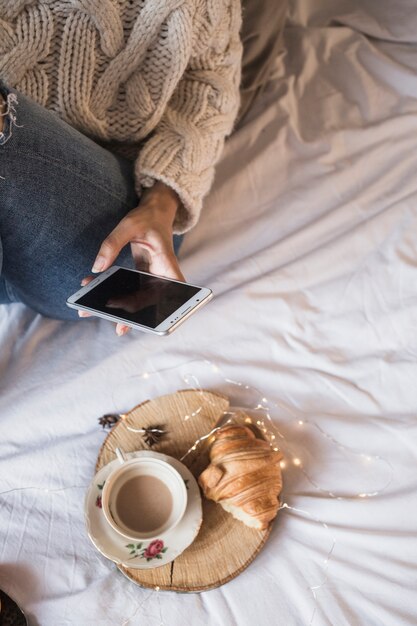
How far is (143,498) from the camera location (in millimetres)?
659

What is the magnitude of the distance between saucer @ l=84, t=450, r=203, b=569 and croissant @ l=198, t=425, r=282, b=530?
2 centimetres

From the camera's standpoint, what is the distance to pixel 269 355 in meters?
0.85

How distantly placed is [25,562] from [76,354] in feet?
0.98

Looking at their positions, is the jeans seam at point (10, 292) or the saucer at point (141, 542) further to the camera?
the jeans seam at point (10, 292)

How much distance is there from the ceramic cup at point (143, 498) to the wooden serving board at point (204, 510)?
0.15 ft

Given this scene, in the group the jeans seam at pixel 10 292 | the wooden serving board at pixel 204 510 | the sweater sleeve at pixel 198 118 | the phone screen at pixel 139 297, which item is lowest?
the wooden serving board at pixel 204 510

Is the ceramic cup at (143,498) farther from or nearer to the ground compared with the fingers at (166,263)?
nearer to the ground

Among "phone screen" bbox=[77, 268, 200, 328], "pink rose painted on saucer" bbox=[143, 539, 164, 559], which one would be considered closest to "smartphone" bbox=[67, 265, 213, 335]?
"phone screen" bbox=[77, 268, 200, 328]

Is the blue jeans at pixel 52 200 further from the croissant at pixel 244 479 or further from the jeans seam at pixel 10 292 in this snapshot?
the croissant at pixel 244 479

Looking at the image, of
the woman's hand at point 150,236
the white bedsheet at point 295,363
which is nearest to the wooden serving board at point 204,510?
the white bedsheet at point 295,363

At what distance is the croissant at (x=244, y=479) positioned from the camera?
0.65 m

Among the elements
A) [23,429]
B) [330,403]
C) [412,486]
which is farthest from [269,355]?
[23,429]

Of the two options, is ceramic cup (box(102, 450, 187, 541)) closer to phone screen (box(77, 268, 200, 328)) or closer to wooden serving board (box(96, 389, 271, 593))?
wooden serving board (box(96, 389, 271, 593))

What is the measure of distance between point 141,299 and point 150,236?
0.29ft
